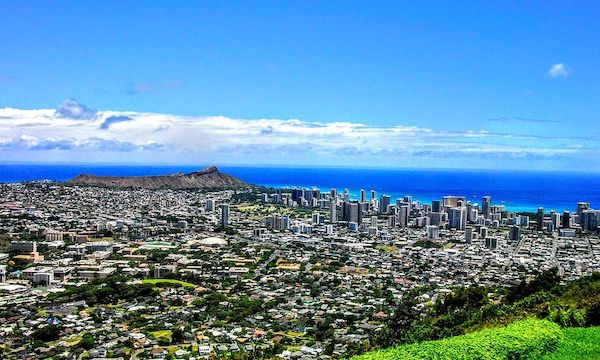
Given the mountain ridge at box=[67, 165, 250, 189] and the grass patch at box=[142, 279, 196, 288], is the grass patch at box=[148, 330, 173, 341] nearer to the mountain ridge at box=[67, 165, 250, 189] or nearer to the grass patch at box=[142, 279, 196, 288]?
the grass patch at box=[142, 279, 196, 288]

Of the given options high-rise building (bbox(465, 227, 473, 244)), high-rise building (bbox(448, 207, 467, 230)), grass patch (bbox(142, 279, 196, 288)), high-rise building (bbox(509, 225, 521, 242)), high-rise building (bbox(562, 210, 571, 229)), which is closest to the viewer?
grass patch (bbox(142, 279, 196, 288))

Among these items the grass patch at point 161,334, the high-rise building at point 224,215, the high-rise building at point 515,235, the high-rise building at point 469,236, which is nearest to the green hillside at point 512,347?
the grass patch at point 161,334

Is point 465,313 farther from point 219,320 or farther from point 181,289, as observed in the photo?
point 181,289

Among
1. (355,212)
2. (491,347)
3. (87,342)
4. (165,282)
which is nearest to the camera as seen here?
(491,347)

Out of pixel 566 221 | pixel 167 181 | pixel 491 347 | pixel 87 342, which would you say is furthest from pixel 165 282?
pixel 167 181

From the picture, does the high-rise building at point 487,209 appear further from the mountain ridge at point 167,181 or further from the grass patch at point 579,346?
the grass patch at point 579,346

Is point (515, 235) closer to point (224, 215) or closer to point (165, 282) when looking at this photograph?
point (224, 215)

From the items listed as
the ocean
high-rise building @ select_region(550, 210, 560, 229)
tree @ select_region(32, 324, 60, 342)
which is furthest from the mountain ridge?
tree @ select_region(32, 324, 60, 342)
